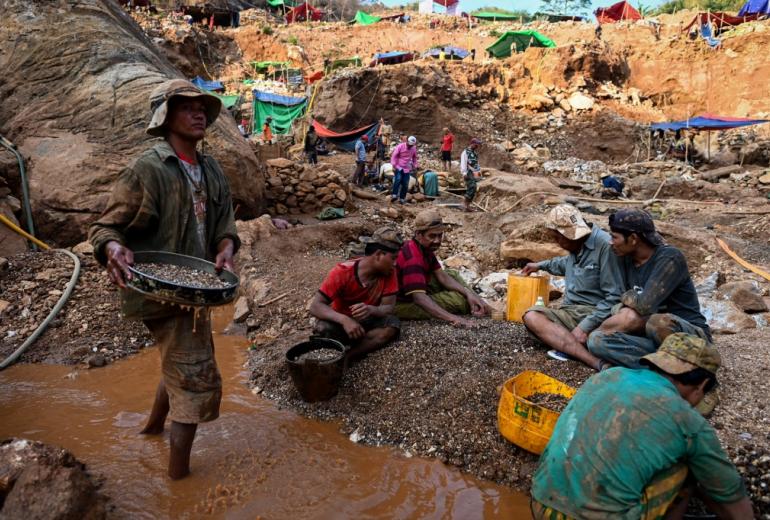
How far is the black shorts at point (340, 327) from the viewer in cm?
367

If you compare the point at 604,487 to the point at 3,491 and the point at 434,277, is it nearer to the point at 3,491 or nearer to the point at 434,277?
the point at 3,491

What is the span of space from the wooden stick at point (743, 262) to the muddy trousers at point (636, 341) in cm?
425

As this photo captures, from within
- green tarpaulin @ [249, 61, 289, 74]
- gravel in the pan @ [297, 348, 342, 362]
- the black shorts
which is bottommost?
gravel in the pan @ [297, 348, 342, 362]

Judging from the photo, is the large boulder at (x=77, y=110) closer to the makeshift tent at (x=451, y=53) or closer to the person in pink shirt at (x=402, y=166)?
the person in pink shirt at (x=402, y=166)

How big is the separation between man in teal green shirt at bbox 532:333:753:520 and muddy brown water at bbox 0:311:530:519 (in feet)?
2.56

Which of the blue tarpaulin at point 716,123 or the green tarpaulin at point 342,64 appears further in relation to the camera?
the green tarpaulin at point 342,64

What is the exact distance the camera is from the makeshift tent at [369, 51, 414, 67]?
24067 mm

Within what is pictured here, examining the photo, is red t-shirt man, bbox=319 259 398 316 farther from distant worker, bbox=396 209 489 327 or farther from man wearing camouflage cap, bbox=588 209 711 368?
man wearing camouflage cap, bbox=588 209 711 368

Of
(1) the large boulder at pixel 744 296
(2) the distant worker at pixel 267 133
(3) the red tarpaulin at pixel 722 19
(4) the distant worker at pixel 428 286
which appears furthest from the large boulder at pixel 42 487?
(3) the red tarpaulin at pixel 722 19

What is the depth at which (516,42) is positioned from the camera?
24.9 m

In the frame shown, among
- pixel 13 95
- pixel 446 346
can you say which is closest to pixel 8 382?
pixel 446 346

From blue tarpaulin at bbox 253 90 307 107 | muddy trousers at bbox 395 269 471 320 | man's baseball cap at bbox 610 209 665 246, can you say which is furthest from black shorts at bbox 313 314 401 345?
blue tarpaulin at bbox 253 90 307 107

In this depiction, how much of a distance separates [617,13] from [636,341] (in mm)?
31905

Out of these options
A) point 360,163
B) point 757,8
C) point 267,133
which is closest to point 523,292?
point 360,163
